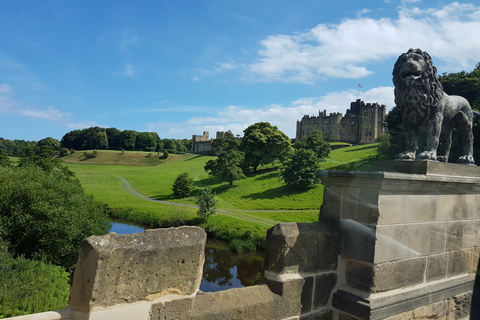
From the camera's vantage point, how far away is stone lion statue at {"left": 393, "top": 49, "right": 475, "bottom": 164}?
14.4 ft

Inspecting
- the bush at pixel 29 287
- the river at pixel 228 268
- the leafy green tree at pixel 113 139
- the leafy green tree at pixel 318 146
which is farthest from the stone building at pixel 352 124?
the bush at pixel 29 287

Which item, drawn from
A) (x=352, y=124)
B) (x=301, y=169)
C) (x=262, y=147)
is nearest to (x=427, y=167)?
(x=301, y=169)

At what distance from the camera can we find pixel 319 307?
379 centimetres

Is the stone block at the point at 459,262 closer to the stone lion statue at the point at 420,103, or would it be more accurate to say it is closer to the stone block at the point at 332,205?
the stone lion statue at the point at 420,103

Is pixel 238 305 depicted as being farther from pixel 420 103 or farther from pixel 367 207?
pixel 420 103

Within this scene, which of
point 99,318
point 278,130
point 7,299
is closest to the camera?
point 99,318

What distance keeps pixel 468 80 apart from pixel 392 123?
318 inches

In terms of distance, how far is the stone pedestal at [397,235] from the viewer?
11.9ft

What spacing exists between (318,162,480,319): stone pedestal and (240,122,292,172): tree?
167ft

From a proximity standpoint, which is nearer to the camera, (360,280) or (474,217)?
(360,280)

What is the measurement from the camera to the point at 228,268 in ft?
70.3

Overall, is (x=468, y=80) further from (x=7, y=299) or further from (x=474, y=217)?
(x=7, y=299)

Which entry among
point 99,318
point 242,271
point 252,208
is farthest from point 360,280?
point 252,208

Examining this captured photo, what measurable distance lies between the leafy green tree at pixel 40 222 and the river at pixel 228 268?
772cm
